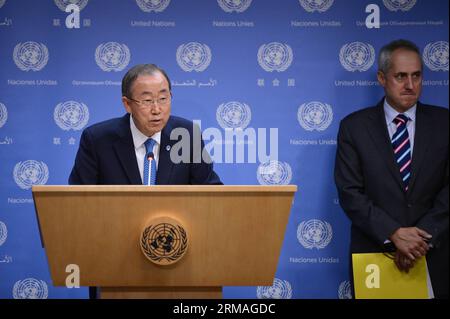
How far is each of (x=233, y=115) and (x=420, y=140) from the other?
1.25 m

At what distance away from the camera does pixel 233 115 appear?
4.14 m

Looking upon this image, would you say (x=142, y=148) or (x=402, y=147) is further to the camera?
(x=402, y=147)

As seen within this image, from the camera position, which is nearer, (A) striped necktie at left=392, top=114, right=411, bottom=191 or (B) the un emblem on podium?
(B) the un emblem on podium

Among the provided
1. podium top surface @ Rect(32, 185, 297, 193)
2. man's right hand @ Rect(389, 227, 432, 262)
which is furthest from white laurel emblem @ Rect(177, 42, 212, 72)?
podium top surface @ Rect(32, 185, 297, 193)

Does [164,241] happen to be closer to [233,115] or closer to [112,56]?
[233,115]

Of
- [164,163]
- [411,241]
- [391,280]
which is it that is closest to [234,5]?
[164,163]

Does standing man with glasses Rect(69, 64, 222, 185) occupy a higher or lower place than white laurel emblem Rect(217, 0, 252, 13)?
lower

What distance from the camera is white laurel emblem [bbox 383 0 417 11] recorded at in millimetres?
4098

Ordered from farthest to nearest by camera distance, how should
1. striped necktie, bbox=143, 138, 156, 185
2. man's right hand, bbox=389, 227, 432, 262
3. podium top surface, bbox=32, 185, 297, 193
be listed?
man's right hand, bbox=389, 227, 432, 262 → striped necktie, bbox=143, 138, 156, 185 → podium top surface, bbox=32, 185, 297, 193

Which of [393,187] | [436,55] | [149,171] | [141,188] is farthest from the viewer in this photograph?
[436,55]

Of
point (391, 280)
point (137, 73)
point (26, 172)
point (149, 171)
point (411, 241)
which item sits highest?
point (137, 73)

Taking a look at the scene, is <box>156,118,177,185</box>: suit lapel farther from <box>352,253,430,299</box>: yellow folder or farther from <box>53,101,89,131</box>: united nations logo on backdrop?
<box>53,101,89,131</box>: united nations logo on backdrop

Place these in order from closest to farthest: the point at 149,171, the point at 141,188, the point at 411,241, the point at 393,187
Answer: the point at 141,188, the point at 149,171, the point at 411,241, the point at 393,187
